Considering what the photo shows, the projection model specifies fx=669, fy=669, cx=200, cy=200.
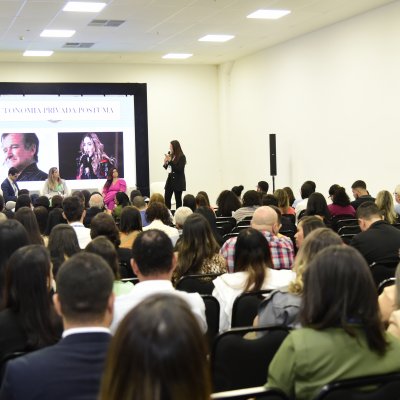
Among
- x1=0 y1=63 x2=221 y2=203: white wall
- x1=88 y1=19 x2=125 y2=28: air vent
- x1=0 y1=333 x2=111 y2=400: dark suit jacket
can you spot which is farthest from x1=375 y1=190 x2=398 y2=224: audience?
x1=0 y1=63 x2=221 y2=203: white wall

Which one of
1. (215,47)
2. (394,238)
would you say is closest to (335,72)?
(215,47)

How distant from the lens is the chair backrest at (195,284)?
13.5 feet

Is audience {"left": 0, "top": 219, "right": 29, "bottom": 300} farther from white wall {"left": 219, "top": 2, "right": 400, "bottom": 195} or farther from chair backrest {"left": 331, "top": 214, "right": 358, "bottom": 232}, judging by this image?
white wall {"left": 219, "top": 2, "right": 400, "bottom": 195}

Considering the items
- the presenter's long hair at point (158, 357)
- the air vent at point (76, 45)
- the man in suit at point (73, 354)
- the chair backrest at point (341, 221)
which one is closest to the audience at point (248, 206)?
the chair backrest at point (341, 221)

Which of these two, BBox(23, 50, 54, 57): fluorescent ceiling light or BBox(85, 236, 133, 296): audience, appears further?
BBox(23, 50, 54, 57): fluorescent ceiling light

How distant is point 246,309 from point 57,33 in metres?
10.0

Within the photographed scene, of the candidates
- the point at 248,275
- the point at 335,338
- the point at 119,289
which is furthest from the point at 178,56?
the point at 335,338

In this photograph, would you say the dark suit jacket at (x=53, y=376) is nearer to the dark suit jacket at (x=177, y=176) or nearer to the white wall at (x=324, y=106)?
the white wall at (x=324, y=106)

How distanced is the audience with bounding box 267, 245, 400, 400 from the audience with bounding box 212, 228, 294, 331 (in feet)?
4.81

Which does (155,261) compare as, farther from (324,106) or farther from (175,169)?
(175,169)

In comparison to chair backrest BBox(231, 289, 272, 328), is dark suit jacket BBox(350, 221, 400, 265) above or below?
above

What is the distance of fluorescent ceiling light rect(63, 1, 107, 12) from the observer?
10.0 m

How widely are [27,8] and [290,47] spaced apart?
6.17 metres

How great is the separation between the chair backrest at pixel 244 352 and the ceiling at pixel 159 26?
812 centimetres
